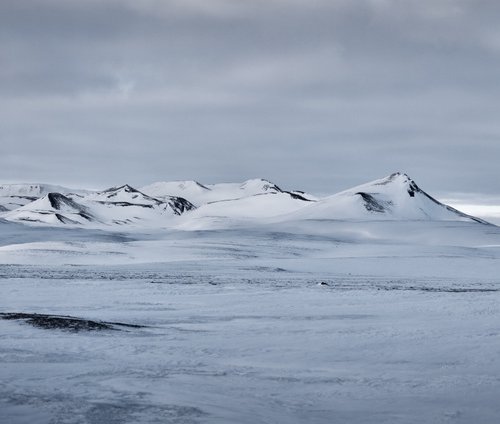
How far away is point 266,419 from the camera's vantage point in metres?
9.37

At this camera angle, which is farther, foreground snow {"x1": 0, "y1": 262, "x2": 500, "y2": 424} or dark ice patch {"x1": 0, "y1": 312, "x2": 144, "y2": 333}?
dark ice patch {"x1": 0, "y1": 312, "x2": 144, "y2": 333}

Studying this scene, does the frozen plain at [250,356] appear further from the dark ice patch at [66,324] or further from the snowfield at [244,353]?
the dark ice patch at [66,324]

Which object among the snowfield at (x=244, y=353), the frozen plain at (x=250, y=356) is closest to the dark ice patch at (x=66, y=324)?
the snowfield at (x=244, y=353)

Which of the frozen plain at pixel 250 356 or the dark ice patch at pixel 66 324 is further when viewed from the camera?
the dark ice patch at pixel 66 324

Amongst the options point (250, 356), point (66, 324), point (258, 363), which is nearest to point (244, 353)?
point (250, 356)

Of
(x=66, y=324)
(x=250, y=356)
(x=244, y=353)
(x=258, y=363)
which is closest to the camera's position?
(x=258, y=363)

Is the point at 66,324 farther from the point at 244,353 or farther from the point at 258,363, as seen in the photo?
the point at 258,363

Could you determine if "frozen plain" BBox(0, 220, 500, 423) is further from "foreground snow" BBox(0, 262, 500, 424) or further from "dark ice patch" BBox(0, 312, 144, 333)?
"dark ice patch" BBox(0, 312, 144, 333)

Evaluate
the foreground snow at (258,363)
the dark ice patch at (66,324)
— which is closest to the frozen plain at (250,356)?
the foreground snow at (258,363)

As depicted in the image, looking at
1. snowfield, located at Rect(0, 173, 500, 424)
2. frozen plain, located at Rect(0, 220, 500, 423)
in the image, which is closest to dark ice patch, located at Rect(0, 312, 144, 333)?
snowfield, located at Rect(0, 173, 500, 424)

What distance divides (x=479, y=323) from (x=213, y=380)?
9.46m

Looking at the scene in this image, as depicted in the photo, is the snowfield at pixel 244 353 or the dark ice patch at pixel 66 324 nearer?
the snowfield at pixel 244 353

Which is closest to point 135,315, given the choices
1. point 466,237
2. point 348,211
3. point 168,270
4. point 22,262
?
point 168,270

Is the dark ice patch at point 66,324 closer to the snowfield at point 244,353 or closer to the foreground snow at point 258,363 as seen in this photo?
the snowfield at point 244,353
